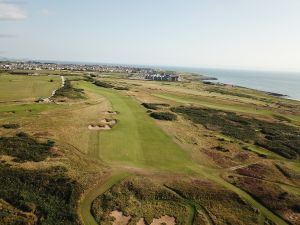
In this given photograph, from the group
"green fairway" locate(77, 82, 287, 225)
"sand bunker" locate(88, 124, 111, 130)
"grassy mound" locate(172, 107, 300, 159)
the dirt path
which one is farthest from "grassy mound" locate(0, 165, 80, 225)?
"grassy mound" locate(172, 107, 300, 159)

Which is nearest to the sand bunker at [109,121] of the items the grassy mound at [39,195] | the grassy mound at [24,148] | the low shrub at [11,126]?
the low shrub at [11,126]

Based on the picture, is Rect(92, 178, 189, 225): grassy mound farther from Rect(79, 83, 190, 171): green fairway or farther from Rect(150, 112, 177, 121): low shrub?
Rect(150, 112, 177, 121): low shrub

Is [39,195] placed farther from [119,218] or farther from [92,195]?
[119,218]

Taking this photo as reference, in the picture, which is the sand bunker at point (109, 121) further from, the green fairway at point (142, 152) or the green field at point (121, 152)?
the green fairway at point (142, 152)

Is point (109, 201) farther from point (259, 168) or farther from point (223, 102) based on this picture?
point (223, 102)

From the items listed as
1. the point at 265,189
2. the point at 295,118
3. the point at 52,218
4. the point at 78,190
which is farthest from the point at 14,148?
the point at 295,118

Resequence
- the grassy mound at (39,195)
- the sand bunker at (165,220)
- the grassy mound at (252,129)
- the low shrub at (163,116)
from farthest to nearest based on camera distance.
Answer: the low shrub at (163,116) → the grassy mound at (252,129) → the sand bunker at (165,220) → the grassy mound at (39,195)
